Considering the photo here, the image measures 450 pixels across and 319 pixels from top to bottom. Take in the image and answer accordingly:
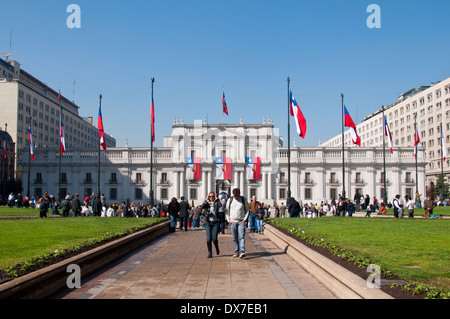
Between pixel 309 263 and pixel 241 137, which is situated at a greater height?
pixel 241 137

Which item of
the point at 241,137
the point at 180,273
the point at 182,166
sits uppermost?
the point at 241,137

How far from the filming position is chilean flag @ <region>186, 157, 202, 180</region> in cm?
6562

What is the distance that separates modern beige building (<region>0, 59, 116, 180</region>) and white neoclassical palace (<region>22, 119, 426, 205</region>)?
769cm

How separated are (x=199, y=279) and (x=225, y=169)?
5734cm

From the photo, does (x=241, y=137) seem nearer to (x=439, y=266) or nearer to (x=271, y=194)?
(x=271, y=194)

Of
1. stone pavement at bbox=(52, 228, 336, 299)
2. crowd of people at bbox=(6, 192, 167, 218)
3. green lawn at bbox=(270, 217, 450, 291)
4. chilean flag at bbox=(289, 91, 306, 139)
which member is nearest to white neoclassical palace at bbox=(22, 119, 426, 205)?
crowd of people at bbox=(6, 192, 167, 218)

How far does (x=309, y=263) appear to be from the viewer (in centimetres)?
927

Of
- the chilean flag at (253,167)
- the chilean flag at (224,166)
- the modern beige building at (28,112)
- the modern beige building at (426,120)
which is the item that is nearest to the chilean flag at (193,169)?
the chilean flag at (224,166)

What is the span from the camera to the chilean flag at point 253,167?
6538 cm

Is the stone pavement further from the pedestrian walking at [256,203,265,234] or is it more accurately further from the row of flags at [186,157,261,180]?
the row of flags at [186,157,261,180]

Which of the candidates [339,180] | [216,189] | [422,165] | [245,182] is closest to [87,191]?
[216,189]

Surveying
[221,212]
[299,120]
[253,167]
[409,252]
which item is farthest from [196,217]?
[253,167]
